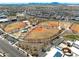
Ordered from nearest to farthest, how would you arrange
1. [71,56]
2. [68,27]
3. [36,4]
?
1. [71,56]
2. [68,27]
3. [36,4]

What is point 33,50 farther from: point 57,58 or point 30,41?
point 57,58

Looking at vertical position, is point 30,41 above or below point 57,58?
above

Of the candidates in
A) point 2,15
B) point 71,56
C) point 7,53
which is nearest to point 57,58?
point 71,56

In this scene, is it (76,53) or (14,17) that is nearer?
(76,53)

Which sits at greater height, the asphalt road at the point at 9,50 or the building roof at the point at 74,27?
the building roof at the point at 74,27

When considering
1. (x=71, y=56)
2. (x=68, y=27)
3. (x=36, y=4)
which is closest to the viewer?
(x=71, y=56)

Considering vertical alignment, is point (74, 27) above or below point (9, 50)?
above

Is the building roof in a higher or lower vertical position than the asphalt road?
higher

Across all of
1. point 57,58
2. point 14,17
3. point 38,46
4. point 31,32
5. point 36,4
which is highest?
point 36,4
